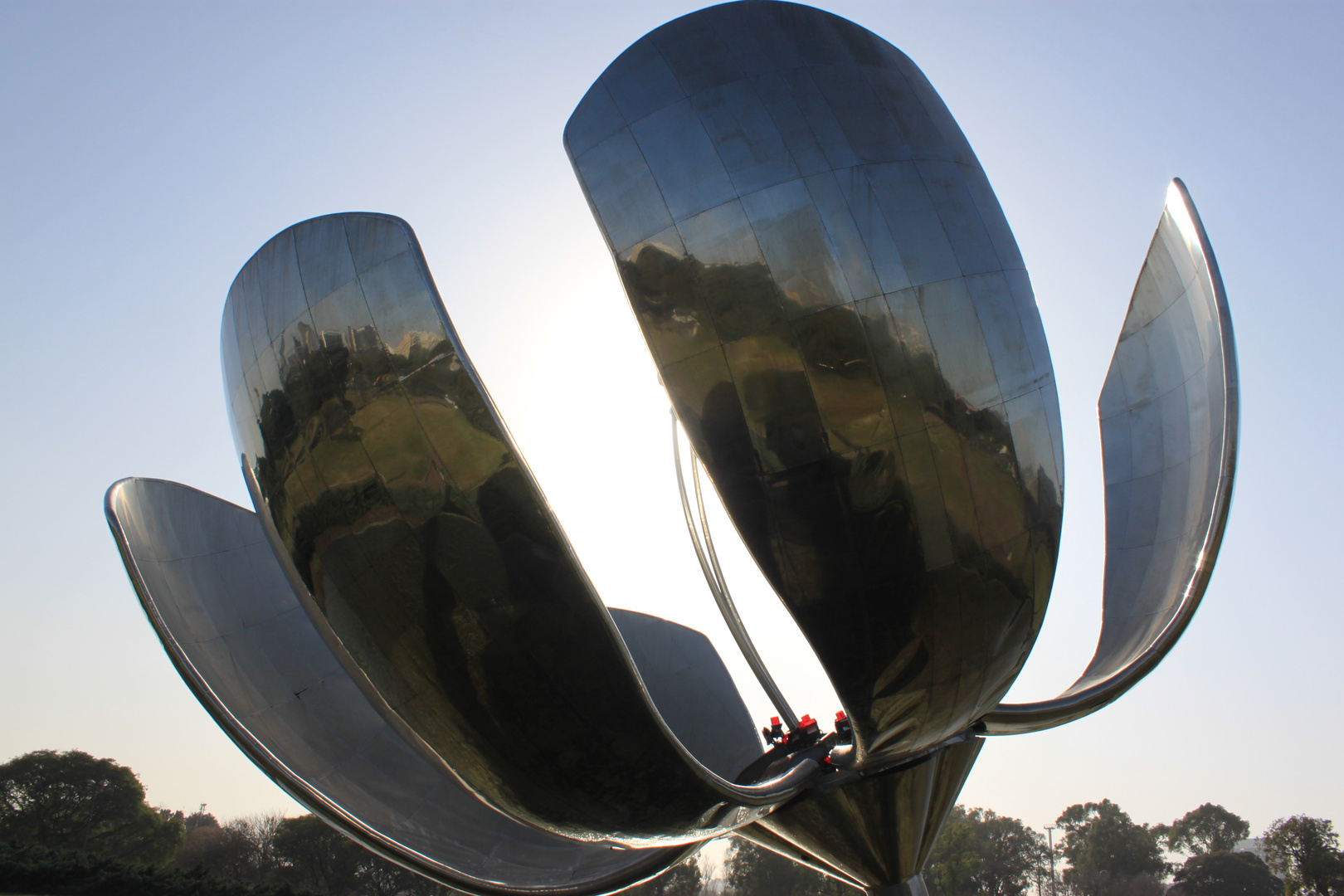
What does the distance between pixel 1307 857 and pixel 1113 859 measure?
83.1 feet

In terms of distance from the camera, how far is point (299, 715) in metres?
8.05

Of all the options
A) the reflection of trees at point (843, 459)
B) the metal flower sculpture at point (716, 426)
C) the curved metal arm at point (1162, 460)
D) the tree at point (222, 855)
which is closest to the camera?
the metal flower sculpture at point (716, 426)

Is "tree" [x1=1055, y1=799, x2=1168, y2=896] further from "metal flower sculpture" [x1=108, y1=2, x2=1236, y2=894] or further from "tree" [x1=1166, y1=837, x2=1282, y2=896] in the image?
"metal flower sculpture" [x1=108, y1=2, x2=1236, y2=894]

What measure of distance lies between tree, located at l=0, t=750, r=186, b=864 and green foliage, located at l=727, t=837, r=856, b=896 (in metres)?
34.5

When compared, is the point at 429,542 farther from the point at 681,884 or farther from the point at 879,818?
the point at 681,884

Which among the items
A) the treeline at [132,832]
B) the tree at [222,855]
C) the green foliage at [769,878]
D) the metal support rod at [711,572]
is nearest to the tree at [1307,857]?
the green foliage at [769,878]

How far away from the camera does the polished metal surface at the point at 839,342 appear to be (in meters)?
5.26

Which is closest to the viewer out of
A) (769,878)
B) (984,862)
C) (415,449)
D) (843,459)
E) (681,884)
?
(415,449)

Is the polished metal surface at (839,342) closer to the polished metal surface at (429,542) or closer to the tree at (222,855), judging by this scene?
the polished metal surface at (429,542)

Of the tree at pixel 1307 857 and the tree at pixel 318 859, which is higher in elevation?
the tree at pixel 318 859

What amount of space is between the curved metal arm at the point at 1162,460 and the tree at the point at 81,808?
51990 mm

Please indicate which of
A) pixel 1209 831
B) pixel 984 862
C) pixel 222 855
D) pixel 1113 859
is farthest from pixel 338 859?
pixel 1209 831

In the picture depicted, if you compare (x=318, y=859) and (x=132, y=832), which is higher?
(x=132, y=832)

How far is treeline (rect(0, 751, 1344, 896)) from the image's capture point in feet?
93.9
